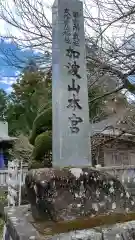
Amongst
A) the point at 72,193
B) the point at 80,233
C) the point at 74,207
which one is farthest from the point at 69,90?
the point at 80,233

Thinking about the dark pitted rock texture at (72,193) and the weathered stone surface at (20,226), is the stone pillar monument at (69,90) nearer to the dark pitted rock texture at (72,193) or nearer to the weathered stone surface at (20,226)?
the dark pitted rock texture at (72,193)

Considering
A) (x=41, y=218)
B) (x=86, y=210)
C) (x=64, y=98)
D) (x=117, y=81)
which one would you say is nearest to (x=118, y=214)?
(x=86, y=210)

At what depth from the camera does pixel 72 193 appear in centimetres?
220

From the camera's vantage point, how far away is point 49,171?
224 cm

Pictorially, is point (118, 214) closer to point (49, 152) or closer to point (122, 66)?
point (122, 66)

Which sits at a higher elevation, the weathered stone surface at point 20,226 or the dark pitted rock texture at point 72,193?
the dark pitted rock texture at point 72,193

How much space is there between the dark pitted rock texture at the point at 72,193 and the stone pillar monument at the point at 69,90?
26cm

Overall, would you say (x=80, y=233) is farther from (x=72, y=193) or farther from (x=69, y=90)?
(x=69, y=90)

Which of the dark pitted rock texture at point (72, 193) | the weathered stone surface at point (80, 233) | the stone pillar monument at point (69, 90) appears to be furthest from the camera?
the stone pillar monument at point (69, 90)

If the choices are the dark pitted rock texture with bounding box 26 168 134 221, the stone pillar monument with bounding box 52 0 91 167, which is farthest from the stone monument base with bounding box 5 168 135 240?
the stone pillar monument with bounding box 52 0 91 167

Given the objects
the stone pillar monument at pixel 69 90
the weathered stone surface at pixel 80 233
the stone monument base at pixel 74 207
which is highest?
the stone pillar monument at pixel 69 90

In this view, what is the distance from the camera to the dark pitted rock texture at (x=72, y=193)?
2135 mm

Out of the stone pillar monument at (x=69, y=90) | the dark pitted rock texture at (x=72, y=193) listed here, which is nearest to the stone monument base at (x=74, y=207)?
the dark pitted rock texture at (x=72, y=193)

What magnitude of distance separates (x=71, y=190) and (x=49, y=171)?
0.85 ft
